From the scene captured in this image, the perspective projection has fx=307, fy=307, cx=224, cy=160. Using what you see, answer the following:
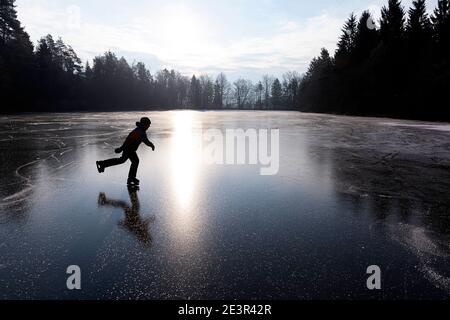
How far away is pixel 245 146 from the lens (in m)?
13.6

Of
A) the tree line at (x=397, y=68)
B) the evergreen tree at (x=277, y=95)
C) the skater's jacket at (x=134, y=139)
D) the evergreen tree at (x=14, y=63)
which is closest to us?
the skater's jacket at (x=134, y=139)

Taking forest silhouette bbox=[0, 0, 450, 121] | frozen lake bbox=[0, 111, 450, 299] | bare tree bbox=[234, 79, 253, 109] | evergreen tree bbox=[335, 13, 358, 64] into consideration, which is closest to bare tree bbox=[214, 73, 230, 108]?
bare tree bbox=[234, 79, 253, 109]

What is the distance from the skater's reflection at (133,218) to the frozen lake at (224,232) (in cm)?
2

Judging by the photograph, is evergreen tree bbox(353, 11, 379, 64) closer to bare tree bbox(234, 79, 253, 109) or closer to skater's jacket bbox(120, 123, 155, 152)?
skater's jacket bbox(120, 123, 155, 152)

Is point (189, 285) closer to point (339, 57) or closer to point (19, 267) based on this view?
point (19, 267)

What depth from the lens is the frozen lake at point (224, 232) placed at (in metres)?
3.19

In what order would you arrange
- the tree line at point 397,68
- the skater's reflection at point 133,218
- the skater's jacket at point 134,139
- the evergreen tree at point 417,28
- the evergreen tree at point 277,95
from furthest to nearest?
the evergreen tree at point 277,95 → the evergreen tree at point 417,28 → the tree line at point 397,68 → the skater's jacket at point 134,139 → the skater's reflection at point 133,218

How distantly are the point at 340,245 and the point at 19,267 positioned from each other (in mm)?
3942

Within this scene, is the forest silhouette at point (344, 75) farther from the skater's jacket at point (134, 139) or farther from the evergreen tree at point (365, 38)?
the skater's jacket at point (134, 139)

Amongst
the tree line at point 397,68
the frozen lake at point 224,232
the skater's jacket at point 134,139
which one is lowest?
the frozen lake at point 224,232

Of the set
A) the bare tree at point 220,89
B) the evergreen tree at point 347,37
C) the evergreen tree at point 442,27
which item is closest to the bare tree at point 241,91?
the bare tree at point 220,89

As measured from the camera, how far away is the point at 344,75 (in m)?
56.8

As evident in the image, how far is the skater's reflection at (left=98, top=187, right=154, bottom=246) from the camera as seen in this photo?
4.44 meters

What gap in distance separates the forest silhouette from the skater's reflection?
39777mm
